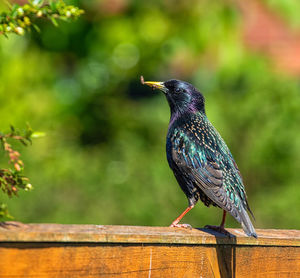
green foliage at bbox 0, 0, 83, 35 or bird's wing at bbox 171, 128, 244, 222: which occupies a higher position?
bird's wing at bbox 171, 128, 244, 222

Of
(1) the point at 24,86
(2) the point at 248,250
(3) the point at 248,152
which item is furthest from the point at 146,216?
(2) the point at 248,250

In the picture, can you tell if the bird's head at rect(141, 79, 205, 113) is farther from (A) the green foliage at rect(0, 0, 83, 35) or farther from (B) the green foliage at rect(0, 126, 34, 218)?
(B) the green foliage at rect(0, 126, 34, 218)

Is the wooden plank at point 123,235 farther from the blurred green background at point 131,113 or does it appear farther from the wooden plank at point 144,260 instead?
the blurred green background at point 131,113

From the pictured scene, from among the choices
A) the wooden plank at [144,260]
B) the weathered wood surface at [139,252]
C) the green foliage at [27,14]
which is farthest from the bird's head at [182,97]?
the green foliage at [27,14]

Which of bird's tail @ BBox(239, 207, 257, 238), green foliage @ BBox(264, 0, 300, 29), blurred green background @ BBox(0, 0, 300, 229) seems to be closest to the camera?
bird's tail @ BBox(239, 207, 257, 238)

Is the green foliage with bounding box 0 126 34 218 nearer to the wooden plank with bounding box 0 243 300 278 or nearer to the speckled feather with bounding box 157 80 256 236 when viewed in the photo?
the wooden plank with bounding box 0 243 300 278

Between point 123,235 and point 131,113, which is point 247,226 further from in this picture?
point 131,113

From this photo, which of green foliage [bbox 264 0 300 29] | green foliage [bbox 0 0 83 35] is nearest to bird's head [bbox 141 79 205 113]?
green foliage [bbox 0 0 83 35]

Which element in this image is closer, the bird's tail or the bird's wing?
the bird's tail

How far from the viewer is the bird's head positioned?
367 cm

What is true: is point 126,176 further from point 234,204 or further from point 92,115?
point 234,204

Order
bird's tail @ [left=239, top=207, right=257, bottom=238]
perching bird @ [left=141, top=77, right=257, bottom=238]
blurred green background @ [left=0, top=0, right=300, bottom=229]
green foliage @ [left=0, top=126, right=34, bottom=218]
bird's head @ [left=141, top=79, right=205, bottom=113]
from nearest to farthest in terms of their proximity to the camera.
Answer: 1. green foliage @ [left=0, top=126, right=34, bottom=218]
2. bird's tail @ [left=239, top=207, right=257, bottom=238]
3. perching bird @ [left=141, top=77, right=257, bottom=238]
4. bird's head @ [left=141, top=79, right=205, bottom=113]
5. blurred green background @ [left=0, top=0, right=300, bottom=229]

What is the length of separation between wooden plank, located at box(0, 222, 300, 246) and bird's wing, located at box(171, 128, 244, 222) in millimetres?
555

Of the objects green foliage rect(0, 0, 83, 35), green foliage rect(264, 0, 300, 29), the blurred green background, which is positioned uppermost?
green foliage rect(264, 0, 300, 29)
